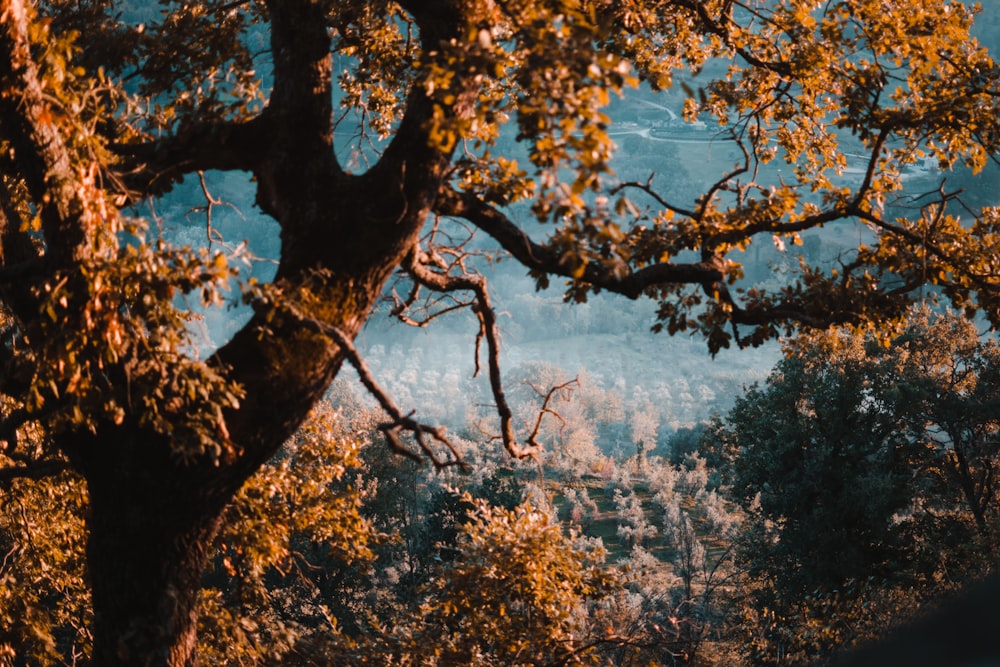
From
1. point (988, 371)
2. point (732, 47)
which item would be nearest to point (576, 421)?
point (988, 371)

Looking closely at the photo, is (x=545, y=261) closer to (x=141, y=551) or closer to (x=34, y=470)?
(x=141, y=551)

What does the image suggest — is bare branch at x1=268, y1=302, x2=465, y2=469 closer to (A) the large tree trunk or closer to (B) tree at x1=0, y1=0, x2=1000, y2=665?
(B) tree at x1=0, y1=0, x2=1000, y2=665

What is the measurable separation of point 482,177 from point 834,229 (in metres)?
162

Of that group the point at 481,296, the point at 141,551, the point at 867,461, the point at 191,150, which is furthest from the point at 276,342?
the point at 867,461

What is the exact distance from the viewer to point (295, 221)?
4.44 m

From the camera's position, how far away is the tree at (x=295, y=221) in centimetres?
348

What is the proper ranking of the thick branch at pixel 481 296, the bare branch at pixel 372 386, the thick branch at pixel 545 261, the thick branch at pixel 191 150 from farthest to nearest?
the thick branch at pixel 481 296, the thick branch at pixel 545 261, the thick branch at pixel 191 150, the bare branch at pixel 372 386

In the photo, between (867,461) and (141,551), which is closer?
(141,551)

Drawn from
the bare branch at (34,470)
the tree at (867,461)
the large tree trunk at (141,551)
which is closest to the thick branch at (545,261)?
the large tree trunk at (141,551)

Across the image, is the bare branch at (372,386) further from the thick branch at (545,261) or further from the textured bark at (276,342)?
the thick branch at (545,261)

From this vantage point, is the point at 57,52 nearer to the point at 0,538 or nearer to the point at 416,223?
the point at 416,223

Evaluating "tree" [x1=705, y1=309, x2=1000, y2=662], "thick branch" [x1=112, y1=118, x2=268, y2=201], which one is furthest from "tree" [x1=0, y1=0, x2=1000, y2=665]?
"tree" [x1=705, y1=309, x2=1000, y2=662]

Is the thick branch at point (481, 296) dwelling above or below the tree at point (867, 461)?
below

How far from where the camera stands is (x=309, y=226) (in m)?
4.38
